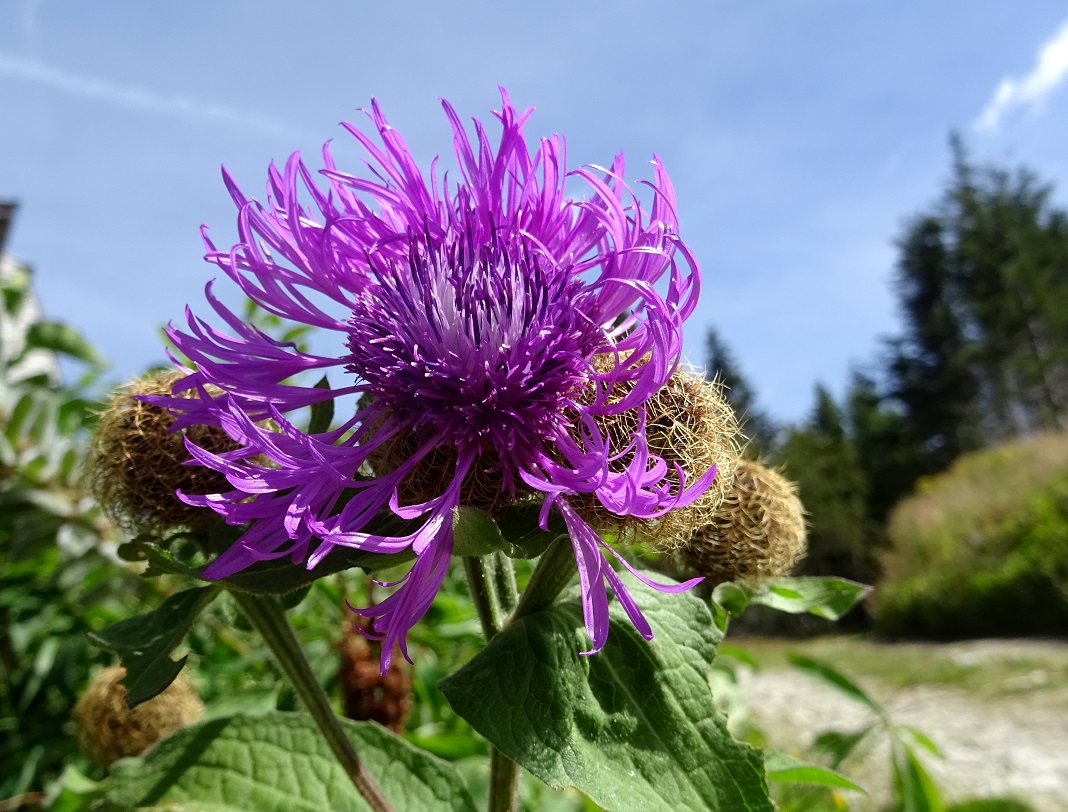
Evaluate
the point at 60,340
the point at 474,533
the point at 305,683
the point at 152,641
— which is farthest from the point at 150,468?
the point at 60,340

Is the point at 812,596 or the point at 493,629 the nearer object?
the point at 493,629

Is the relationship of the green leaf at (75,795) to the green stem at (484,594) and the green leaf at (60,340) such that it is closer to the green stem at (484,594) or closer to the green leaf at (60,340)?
the green stem at (484,594)

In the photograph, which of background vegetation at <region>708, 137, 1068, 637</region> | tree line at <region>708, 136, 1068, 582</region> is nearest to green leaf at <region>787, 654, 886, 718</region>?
background vegetation at <region>708, 137, 1068, 637</region>

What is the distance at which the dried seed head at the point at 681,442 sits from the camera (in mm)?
1076

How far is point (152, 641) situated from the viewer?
1169 millimetres

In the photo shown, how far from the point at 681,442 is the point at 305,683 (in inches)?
30.0

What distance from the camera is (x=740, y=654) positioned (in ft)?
8.31

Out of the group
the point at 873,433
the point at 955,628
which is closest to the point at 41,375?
the point at 955,628

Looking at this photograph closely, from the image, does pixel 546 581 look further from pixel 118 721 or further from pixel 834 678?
pixel 834 678

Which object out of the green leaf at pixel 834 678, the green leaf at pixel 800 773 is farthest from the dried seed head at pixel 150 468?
the green leaf at pixel 834 678

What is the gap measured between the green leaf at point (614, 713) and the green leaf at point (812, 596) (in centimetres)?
39

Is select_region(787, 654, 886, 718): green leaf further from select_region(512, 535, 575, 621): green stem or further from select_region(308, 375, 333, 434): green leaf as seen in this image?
select_region(308, 375, 333, 434): green leaf

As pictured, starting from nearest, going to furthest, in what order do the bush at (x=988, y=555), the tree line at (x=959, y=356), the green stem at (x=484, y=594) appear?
1. the green stem at (x=484, y=594)
2. the bush at (x=988, y=555)
3. the tree line at (x=959, y=356)

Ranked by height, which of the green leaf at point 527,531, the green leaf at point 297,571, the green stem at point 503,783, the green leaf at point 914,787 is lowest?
the green leaf at point 914,787
